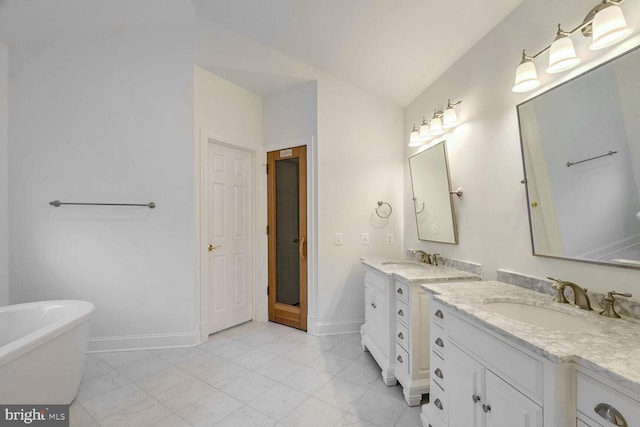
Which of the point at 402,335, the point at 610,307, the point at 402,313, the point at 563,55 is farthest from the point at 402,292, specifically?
the point at 563,55

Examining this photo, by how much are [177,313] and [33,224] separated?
1.46 meters

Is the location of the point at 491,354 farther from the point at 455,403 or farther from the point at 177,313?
the point at 177,313

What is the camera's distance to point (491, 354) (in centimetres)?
103

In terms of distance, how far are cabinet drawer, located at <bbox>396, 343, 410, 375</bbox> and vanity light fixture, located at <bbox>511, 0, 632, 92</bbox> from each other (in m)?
1.71

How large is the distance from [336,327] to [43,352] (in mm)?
2243

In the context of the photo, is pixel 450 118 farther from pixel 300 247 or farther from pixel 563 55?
pixel 300 247

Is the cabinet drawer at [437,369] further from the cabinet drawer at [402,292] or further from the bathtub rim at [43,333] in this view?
the bathtub rim at [43,333]

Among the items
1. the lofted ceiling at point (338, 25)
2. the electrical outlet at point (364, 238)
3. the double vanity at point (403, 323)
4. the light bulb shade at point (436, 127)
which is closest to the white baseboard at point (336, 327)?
the double vanity at point (403, 323)

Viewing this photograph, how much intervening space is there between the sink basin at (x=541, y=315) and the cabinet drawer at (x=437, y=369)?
0.41 m

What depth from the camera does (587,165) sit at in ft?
3.91

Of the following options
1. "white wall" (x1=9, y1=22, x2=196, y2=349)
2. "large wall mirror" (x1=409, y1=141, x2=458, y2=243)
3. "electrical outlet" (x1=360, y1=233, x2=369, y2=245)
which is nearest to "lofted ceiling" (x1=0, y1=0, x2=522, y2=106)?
"white wall" (x1=9, y1=22, x2=196, y2=349)

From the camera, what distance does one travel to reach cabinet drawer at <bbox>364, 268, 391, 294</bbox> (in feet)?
6.88

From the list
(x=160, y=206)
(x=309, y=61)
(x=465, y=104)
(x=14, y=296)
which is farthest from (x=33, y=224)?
(x=465, y=104)

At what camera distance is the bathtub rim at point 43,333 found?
1.37 meters
